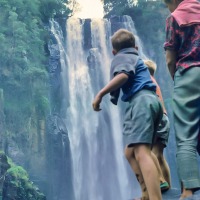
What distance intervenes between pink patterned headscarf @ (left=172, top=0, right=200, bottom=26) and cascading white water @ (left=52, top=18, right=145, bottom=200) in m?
18.9

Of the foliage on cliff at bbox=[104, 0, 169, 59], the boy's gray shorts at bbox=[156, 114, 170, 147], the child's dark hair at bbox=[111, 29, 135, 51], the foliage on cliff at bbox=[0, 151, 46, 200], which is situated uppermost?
the foliage on cliff at bbox=[104, 0, 169, 59]

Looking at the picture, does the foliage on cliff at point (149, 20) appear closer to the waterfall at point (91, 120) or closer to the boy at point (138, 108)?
the waterfall at point (91, 120)

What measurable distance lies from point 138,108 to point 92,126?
2044 centimetres

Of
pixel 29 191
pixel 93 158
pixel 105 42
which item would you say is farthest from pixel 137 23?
pixel 29 191

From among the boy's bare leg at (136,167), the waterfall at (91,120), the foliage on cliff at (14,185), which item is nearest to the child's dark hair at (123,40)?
the boy's bare leg at (136,167)

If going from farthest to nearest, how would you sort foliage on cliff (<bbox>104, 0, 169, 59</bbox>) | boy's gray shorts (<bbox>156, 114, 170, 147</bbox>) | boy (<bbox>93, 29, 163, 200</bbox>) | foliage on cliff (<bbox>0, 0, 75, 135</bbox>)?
foliage on cliff (<bbox>104, 0, 169, 59</bbox>)
foliage on cliff (<bbox>0, 0, 75, 135</bbox>)
boy's gray shorts (<bbox>156, 114, 170, 147</bbox>)
boy (<bbox>93, 29, 163, 200</bbox>)

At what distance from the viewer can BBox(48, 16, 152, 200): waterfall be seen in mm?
21469

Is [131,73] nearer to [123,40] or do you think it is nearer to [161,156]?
[123,40]

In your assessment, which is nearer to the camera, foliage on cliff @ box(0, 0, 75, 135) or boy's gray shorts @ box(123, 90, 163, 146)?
boy's gray shorts @ box(123, 90, 163, 146)

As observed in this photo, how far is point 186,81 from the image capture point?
7.39 feet

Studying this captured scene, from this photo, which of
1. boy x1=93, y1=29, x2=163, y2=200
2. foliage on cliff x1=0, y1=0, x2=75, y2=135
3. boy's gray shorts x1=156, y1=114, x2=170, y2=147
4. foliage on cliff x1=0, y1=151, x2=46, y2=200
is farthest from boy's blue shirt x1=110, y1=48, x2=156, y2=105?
foliage on cliff x1=0, y1=0, x2=75, y2=135

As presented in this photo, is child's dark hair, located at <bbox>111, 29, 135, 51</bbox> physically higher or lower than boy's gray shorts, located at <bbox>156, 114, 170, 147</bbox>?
higher

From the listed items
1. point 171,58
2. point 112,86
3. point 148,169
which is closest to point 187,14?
point 171,58

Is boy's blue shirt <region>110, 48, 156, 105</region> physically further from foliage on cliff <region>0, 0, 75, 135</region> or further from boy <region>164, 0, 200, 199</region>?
foliage on cliff <region>0, 0, 75, 135</region>
